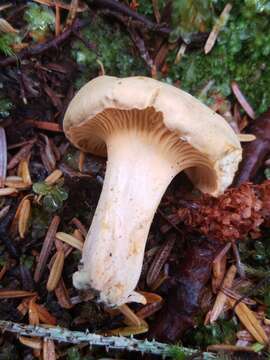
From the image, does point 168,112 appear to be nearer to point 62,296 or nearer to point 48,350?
point 62,296

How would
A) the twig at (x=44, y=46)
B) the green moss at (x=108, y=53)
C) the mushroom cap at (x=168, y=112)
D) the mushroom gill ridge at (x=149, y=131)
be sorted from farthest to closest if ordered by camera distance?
the green moss at (x=108, y=53)
the twig at (x=44, y=46)
the mushroom gill ridge at (x=149, y=131)
the mushroom cap at (x=168, y=112)

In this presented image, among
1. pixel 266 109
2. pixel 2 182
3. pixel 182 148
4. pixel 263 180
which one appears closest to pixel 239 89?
pixel 266 109

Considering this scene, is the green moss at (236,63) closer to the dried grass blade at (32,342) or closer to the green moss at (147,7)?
the green moss at (147,7)

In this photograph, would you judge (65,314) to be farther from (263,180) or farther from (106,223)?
(263,180)

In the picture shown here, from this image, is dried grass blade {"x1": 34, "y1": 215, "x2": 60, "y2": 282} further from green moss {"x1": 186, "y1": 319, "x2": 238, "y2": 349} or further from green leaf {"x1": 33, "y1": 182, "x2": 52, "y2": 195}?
green moss {"x1": 186, "y1": 319, "x2": 238, "y2": 349}

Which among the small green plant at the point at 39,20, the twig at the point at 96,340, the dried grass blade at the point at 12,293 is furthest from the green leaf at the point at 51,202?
the small green plant at the point at 39,20

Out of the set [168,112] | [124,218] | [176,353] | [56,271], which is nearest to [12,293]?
[56,271]
